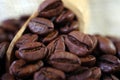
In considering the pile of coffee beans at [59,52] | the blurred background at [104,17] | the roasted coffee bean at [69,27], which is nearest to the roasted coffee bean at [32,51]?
the pile of coffee beans at [59,52]

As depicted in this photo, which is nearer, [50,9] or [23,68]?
[23,68]

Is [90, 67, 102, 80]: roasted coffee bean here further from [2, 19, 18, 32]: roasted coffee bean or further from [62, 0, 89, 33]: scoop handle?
[2, 19, 18, 32]: roasted coffee bean

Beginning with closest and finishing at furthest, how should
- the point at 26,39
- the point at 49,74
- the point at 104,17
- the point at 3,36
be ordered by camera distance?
the point at 49,74 → the point at 26,39 → the point at 3,36 → the point at 104,17

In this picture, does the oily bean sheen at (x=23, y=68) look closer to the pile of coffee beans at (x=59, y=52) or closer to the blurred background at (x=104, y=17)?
the pile of coffee beans at (x=59, y=52)

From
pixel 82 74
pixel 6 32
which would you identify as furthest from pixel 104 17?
pixel 82 74

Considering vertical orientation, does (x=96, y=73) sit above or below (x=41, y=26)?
below

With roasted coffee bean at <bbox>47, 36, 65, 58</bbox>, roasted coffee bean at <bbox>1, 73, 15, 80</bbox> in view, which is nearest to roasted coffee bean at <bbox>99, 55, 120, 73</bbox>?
roasted coffee bean at <bbox>47, 36, 65, 58</bbox>

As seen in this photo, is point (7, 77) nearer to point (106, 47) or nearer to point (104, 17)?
point (106, 47)

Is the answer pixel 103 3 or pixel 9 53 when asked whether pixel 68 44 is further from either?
pixel 103 3
